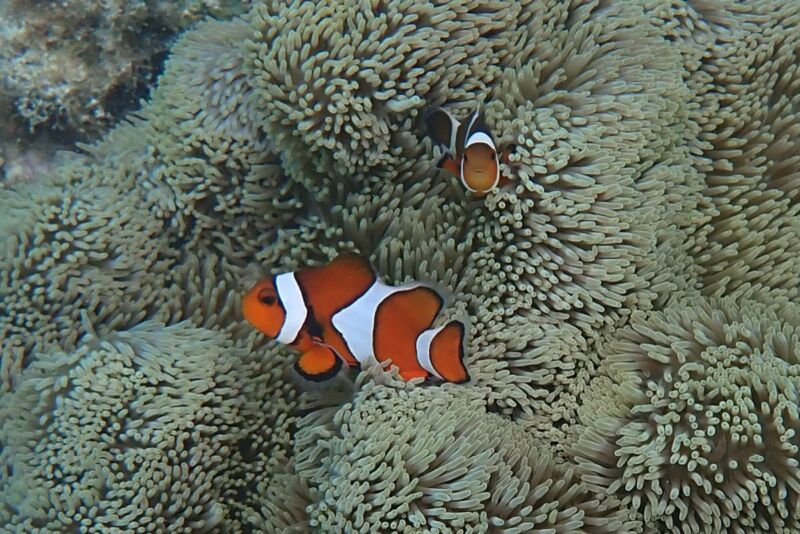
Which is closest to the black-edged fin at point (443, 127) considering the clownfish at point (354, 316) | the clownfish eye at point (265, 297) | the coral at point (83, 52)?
the clownfish at point (354, 316)

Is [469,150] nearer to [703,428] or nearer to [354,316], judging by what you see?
[354,316]

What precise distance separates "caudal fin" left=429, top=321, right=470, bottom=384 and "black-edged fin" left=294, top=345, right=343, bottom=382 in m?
0.16

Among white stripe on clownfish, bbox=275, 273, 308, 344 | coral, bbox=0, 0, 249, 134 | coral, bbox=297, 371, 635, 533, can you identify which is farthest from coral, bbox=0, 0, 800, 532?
coral, bbox=0, 0, 249, 134

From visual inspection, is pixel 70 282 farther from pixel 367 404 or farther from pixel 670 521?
pixel 670 521

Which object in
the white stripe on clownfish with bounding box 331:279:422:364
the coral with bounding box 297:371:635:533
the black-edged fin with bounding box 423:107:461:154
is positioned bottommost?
the coral with bounding box 297:371:635:533

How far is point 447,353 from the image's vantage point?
3.61ft

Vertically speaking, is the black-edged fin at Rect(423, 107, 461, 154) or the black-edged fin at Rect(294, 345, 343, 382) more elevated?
the black-edged fin at Rect(423, 107, 461, 154)

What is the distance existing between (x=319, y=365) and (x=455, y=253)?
0.32 metres

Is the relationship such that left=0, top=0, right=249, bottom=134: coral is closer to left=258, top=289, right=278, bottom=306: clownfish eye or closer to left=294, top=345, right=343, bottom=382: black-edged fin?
left=258, top=289, right=278, bottom=306: clownfish eye

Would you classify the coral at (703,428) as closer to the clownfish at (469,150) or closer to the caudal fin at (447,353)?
the caudal fin at (447,353)

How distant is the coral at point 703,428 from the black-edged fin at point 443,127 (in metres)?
0.46

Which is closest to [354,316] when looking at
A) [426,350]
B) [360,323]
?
[360,323]

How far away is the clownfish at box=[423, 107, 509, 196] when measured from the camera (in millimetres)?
1105

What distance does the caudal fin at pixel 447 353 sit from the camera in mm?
1097
